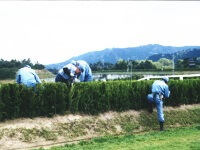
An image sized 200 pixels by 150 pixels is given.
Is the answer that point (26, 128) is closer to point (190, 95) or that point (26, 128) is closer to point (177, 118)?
point (177, 118)

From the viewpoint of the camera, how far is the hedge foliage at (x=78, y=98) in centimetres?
970

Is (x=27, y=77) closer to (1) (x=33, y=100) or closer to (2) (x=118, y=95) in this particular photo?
(1) (x=33, y=100)

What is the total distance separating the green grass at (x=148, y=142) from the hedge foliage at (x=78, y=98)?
168cm

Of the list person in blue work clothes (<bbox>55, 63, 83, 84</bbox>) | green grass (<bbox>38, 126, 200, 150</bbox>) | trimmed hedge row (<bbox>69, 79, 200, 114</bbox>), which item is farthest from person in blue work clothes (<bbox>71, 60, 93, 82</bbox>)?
green grass (<bbox>38, 126, 200, 150</bbox>)

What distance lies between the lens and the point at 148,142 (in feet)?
30.0

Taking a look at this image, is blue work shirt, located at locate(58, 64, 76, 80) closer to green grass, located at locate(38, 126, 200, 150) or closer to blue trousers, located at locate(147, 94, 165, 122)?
blue trousers, located at locate(147, 94, 165, 122)

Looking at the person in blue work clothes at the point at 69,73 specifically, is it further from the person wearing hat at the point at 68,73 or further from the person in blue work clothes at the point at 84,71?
the person in blue work clothes at the point at 84,71

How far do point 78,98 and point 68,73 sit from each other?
1.33 meters

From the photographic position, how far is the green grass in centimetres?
841

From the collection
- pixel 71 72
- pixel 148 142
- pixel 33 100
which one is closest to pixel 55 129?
pixel 33 100

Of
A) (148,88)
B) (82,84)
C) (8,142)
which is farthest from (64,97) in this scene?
(148,88)

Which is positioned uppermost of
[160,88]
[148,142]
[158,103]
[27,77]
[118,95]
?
[27,77]

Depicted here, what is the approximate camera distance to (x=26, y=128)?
30.6 ft

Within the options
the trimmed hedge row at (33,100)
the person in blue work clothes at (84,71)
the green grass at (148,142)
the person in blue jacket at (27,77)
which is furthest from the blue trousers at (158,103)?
Answer: the person in blue jacket at (27,77)
